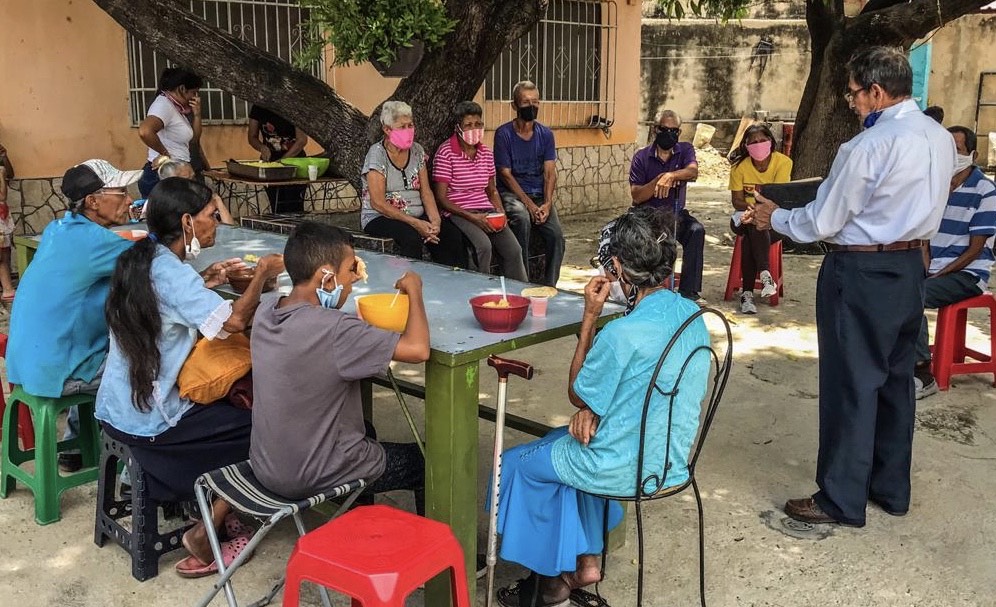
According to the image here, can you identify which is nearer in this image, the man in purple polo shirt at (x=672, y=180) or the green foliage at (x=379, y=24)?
the green foliage at (x=379, y=24)

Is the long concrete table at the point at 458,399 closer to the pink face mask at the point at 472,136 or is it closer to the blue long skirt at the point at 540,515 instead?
the blue long skirt at the point at 540,515

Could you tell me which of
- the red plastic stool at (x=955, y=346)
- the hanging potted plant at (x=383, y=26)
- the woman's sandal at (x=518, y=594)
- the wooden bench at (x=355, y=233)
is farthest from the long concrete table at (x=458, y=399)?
the hanging potted plant at (x=383, y=26)

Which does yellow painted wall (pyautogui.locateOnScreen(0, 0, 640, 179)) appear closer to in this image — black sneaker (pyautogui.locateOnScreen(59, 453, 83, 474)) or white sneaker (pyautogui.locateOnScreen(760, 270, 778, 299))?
black sneaker (pyautogui.locateOnScreen(59, 453, 83, 474))

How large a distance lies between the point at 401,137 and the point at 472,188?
2.43 feet

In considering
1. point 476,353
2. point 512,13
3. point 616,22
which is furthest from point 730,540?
point 616,22

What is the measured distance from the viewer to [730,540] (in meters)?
3.49

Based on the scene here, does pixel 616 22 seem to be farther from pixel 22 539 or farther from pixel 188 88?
pixel 22 539

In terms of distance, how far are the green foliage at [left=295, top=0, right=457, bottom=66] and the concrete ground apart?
84.8 inches

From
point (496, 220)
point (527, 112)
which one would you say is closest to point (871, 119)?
point (496, 220)

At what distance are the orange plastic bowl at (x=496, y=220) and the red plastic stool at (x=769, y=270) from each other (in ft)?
6.29

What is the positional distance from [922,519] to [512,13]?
155 inches

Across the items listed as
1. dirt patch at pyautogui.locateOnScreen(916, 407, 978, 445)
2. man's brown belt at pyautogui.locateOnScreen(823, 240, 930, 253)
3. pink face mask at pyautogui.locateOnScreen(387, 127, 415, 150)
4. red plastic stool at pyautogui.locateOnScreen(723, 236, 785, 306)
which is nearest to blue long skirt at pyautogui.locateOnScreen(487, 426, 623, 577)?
man's brown belt at pyautogui.locateOnScreen(823, 240, 930, 253)

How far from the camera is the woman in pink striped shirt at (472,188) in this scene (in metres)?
6.04

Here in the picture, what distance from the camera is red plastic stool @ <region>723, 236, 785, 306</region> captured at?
6973 mm
